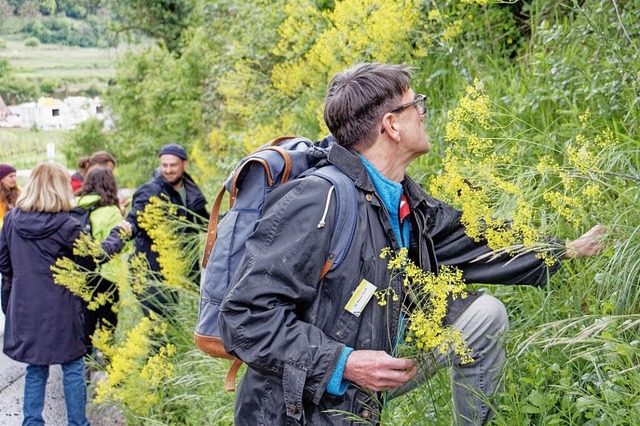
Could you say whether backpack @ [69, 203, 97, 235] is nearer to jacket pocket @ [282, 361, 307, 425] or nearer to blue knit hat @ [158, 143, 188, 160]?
blue knit hat @ [158, 143, 188, 160]

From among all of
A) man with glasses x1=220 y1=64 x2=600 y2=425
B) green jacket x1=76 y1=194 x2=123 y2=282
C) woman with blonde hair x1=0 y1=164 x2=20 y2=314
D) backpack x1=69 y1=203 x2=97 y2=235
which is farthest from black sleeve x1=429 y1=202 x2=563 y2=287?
woman with blonde hair x1=0 y1=164 x2=20 y2=314

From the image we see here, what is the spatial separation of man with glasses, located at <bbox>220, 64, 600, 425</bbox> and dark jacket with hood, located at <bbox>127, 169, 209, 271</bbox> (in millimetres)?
3945

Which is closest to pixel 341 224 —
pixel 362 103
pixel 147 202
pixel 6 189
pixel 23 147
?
pixel 362 103

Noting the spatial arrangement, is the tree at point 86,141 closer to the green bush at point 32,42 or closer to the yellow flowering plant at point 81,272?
the green bush at point 32,42

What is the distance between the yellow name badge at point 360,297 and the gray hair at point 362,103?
0.52m

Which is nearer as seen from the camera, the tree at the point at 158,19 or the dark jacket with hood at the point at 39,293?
the dark jacket with hood at the point at 39,293

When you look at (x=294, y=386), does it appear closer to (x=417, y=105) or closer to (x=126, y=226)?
(x=417, y=105)

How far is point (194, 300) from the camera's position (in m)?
6.61

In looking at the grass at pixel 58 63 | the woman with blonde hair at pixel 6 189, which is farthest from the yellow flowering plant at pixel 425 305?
the grass at pixel 58 63

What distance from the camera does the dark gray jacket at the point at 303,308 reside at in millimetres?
2916

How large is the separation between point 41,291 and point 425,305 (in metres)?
4.18

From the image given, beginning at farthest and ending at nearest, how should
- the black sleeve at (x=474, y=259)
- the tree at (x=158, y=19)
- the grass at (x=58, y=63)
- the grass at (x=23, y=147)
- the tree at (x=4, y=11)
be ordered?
the tree at (x=158, y=19) → the grass at (x=58, y=63) → the tree at (x=4, y=11) → the grass at (x=23, y=147) → the black sleeve at (x=474, y=259)

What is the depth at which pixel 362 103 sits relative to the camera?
316 centimetres

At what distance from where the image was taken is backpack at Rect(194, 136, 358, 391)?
9.98 feet
